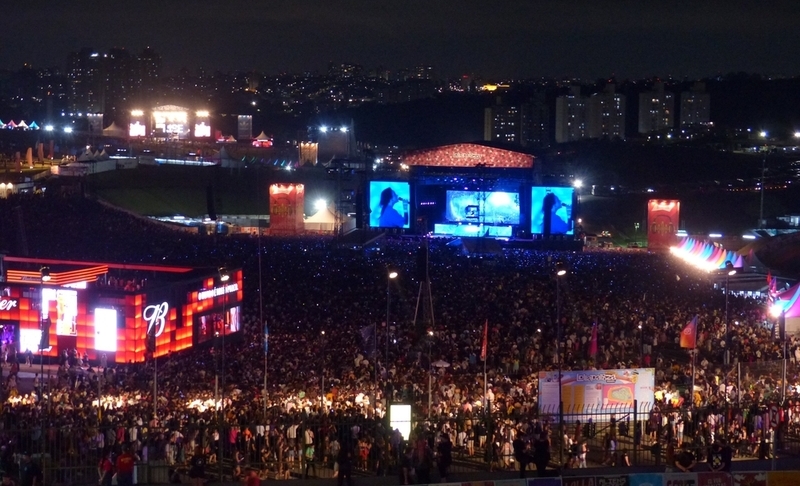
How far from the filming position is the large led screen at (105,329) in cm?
2205

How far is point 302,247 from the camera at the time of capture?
120 ft

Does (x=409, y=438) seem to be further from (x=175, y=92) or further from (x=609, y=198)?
(x=175, y=92)

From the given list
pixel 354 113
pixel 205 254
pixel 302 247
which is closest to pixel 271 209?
pixel 302 247

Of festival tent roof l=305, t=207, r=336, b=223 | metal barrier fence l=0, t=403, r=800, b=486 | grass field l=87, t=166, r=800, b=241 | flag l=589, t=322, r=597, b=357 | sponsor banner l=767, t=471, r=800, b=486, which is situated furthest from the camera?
grass field l=87, t=166, r=800, b=241

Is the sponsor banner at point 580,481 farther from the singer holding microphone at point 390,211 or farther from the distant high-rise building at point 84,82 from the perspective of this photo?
the distant high-rise building at point 84,82

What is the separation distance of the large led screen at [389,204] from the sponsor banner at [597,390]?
29792 mm

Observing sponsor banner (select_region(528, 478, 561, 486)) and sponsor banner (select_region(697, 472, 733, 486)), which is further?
sponsor banner (select_region(697, 472, 733, 486))

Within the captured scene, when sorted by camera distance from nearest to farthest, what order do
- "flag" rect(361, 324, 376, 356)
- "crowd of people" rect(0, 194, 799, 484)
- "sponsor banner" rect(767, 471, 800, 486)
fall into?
1. "sponsor banner" rect(767, 471, 800, 486)
2. "crowd of people" rect(0, 194, 799, 484)
3. "flag" rect(361, 324, 376, 356)

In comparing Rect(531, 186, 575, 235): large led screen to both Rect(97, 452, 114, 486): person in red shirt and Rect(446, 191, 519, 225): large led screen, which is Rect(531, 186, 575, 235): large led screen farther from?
Rect(97, 452, 114, 486): person in red shirt

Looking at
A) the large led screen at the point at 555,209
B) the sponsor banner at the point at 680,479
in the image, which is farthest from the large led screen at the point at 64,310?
the large led screen at the point at 555,209

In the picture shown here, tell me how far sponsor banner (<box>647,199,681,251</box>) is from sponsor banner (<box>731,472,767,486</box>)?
33.6 metres

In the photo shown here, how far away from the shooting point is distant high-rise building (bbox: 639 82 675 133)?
136 metres

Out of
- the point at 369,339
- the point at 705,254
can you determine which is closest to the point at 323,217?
the point at 705,254

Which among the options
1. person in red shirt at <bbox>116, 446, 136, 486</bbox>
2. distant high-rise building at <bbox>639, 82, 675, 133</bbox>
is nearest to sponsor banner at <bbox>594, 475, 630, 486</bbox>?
person in red shirt at <bbox>116, 446, 136, 486</bbox>
